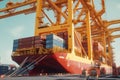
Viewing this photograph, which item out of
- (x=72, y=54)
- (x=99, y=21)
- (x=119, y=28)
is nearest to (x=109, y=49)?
(x=119, y=28)

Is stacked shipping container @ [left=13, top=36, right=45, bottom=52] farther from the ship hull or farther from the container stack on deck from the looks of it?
the ship hull

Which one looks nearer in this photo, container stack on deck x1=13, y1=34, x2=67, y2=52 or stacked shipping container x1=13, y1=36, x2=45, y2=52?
container stack on deck x1=13, y1=34, x2=67, y2=52

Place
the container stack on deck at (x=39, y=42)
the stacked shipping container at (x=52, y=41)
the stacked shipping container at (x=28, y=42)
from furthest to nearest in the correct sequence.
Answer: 1. the stacked shipping container at (x=28, y=42)
2. the container stack on deck at (x=39, y=42)
3. the stacked shipping container at (x=52, y=41)

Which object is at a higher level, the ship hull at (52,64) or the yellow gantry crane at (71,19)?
the yellow gantry crane at (71,19)

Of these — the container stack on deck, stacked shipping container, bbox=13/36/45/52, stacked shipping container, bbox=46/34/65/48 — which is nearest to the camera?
stacked shipping container, bbox=46/34/65/48

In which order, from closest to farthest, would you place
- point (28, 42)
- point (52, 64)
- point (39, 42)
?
point (39, 42) → point (52, 64) → point (28, 42)

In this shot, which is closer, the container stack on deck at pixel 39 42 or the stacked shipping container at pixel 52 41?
the stacked shipping container at pixel 52 41

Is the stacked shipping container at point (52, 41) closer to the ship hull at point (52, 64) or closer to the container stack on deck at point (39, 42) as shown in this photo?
the container stack on deck at point (39, 42)

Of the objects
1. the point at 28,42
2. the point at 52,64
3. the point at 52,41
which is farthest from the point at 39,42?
the point at 52,64

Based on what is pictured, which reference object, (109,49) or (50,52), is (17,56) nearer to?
(50,52)

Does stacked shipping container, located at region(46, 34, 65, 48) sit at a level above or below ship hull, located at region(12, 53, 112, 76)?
above

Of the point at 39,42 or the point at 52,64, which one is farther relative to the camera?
the point at 52,64

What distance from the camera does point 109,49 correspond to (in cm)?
5850

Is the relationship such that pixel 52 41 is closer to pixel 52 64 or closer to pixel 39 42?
pixel 39 42
